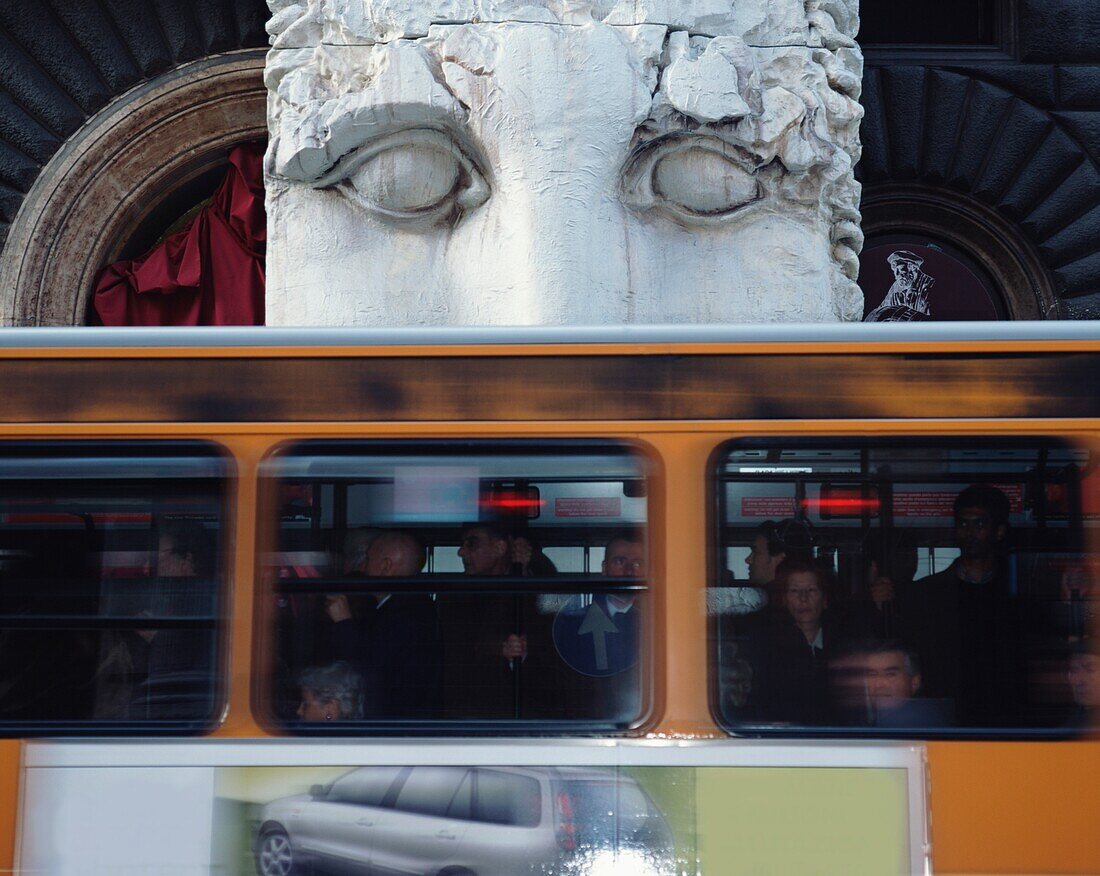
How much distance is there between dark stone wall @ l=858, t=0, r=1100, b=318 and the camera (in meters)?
7.20

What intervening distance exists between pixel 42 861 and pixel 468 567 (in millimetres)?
1304

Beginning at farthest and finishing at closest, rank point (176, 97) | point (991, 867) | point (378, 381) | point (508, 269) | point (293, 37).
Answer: point (176, 97)
point (293, 37)
point (508, 269)
point (378, 381)
point (991, 867)

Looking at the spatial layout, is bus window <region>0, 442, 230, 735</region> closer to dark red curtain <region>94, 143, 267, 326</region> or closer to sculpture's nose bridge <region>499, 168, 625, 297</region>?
sculpture's nose bridge <region>499, 168, 625, 297</region>

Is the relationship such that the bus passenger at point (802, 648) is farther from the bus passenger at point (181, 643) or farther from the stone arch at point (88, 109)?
the stone arch at point (88, 109)

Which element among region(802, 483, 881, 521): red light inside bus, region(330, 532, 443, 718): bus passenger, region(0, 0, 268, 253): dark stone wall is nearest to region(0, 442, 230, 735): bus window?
region(330, 532, 443, 718): bus passenger

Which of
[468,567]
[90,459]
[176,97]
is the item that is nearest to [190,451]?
[90,459]

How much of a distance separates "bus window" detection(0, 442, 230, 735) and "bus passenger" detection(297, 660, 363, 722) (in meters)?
0.23

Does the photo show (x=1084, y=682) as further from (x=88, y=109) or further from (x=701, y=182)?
(x=88, y=109)

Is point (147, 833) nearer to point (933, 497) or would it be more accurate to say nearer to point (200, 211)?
point (933, 497)

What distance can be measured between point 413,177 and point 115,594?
2600 millimetres

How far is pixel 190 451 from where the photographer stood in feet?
10.9

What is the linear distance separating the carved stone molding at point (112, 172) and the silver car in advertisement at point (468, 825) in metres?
4.55

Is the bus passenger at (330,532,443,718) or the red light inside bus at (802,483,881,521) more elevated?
the red light inside bus at (802,483,881,521)

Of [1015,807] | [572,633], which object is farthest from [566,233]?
[1015,807]
